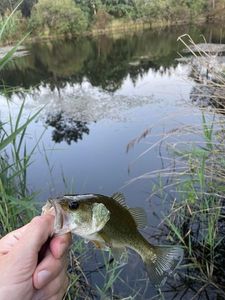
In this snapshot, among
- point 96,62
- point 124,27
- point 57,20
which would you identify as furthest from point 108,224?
point 124,27

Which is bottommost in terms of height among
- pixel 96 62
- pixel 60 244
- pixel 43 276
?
pixel 96 62

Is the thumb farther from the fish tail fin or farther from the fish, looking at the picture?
the fish tail fin

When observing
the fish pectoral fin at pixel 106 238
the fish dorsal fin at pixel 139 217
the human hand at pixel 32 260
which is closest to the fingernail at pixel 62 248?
the human hand at pixel 32 260

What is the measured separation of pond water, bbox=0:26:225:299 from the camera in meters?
4.92

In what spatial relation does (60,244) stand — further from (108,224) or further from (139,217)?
(139,217)

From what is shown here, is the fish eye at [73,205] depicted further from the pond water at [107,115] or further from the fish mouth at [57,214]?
the pond water at [107,115]

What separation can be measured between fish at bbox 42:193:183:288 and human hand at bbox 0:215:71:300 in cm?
4

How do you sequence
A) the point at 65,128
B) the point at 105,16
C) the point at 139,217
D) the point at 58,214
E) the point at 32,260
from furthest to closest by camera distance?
1. the point at 105,16
2. the point at 65,128
3. the point at 139,217
4. the point at 32,260
5. the point at 58,214

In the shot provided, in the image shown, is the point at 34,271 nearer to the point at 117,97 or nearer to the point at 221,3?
the point at 117,97

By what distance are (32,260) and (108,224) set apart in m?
0.28

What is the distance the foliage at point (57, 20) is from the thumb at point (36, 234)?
946 inches

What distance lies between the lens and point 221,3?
21.6 metres

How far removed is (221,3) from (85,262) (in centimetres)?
2109

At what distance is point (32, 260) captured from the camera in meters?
1.26
